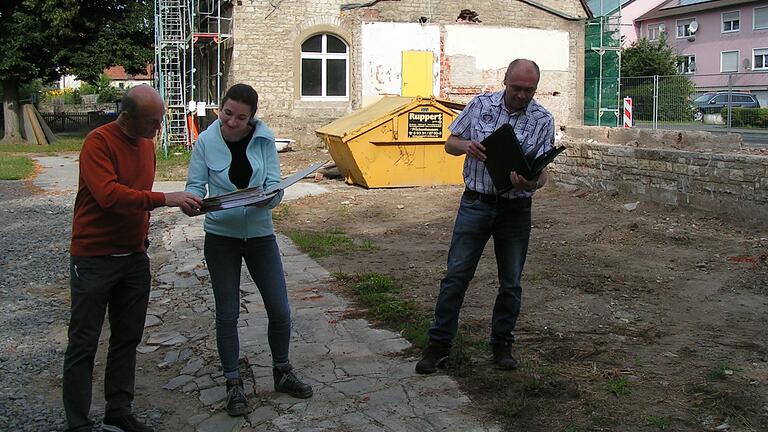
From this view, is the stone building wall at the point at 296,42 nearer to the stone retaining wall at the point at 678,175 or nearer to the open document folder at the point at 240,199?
the stone retaining wall at the point at 678,175

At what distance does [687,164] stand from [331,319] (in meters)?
6.60

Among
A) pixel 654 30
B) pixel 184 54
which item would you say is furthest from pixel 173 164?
pixel 654 30

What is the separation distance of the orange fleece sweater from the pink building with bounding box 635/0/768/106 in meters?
44.8

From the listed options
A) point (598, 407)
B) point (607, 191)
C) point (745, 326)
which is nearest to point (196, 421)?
point (598, 407)

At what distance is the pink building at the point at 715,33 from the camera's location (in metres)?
47.1

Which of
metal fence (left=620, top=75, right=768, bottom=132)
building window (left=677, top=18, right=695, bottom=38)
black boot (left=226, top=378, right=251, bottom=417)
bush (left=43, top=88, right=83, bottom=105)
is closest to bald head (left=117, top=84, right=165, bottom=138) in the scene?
black boot (left=226, top=378, right=251, bottom=417)

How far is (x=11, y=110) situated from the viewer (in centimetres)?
2917

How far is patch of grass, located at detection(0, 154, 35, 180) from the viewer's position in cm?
1802

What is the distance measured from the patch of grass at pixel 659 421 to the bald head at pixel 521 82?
6.14ft

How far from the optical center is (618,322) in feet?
19.7

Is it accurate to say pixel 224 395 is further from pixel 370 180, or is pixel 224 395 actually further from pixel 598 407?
pixel 370 180

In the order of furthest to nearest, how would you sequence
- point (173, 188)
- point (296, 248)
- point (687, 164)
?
A: 1. point (173, 188)
2. point (687, 164)
3. point (296, 248)

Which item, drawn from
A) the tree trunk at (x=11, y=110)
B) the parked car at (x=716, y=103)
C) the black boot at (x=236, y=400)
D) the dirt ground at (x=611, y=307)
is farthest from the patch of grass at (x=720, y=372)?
the tree trunk at (x=11, y=110)

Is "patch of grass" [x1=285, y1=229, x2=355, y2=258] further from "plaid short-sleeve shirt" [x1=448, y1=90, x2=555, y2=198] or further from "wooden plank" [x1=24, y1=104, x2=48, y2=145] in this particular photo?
"wooden plank" [x1=24, y1=104, x2=48, y2=145]
